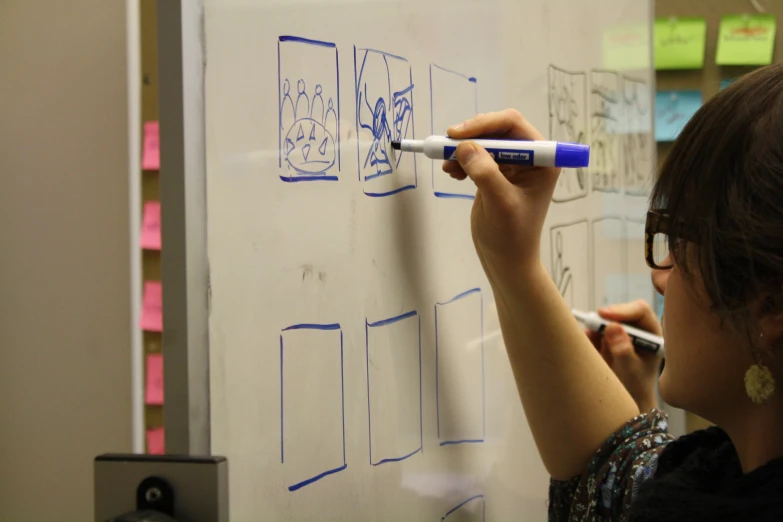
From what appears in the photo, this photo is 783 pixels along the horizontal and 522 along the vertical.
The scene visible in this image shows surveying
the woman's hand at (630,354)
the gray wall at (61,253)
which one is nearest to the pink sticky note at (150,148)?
→ the gray wall at (61,253)

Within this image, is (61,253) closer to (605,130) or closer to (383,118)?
(383,118)

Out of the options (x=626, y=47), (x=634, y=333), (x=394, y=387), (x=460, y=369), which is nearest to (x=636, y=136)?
(x=626, y=47)

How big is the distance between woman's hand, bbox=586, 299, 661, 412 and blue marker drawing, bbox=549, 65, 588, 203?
0.49ft

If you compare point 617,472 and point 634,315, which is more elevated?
point 634,315

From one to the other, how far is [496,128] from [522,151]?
51 millimetres

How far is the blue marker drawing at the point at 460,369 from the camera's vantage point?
71cm

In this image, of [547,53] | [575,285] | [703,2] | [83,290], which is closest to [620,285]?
[575,285]

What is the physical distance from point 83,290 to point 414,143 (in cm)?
38

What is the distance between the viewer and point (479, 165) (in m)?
0.60

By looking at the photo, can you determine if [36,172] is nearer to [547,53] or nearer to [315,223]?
[315,223]

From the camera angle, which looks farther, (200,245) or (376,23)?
(376,23)

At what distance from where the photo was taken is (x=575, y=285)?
944 millimetres

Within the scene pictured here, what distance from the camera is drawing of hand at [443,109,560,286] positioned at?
0.63 meters

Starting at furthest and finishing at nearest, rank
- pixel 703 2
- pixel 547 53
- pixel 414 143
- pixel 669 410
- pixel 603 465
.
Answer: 1. pixel 703 2
2. pixel 669 410
3. pixel 547 53
4. pixel 603 465
5. pixel 414 143
